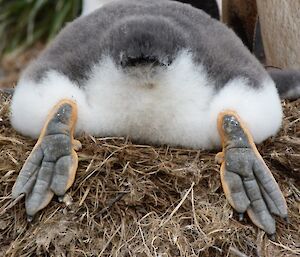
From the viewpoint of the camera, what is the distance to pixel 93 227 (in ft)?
7.98

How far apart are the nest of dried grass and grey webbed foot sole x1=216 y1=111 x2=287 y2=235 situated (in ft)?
0.14

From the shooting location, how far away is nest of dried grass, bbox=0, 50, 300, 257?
240 cm

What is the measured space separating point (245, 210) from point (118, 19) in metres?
0.80

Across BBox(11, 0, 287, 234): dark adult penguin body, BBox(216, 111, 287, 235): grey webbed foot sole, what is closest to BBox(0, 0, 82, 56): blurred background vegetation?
BBox(11, 0, 287, 234): dark adult penguin body

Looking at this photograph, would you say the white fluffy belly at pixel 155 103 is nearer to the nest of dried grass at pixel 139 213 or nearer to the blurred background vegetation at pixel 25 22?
the nest of dried grass at pixel 139 213

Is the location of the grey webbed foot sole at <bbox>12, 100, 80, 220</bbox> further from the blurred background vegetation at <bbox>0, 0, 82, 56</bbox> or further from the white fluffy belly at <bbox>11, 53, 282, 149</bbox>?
the blurred background vegetation at <bbox>0, 0, 82, 56</bbox>

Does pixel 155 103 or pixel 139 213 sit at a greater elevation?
pixel 155 103

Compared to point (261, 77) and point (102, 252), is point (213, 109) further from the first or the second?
point (102, 252)

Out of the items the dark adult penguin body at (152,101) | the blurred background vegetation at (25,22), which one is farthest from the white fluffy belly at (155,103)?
the blurred background vegetation at (25,22)

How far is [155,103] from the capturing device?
253cm

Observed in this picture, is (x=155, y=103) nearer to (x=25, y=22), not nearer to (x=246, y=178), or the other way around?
(x=246, y=178)

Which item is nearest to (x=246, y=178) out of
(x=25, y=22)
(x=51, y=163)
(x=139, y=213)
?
(x=139, y=213)

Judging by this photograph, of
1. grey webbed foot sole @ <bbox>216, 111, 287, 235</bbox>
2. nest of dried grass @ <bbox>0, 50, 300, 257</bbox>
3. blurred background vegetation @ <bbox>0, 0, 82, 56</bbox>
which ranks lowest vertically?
blurred background vegetation @ <bbox>0, 0, 82, 56</bbox>

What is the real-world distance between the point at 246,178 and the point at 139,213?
363mm
